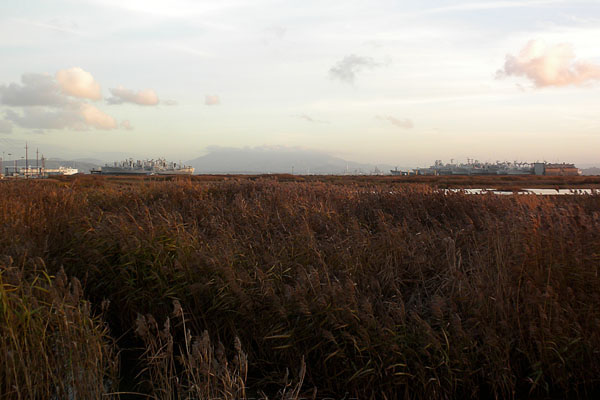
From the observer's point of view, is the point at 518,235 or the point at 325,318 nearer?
the point at 325,318

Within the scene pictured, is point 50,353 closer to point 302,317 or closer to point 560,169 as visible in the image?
point 302,317

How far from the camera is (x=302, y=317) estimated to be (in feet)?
18.1

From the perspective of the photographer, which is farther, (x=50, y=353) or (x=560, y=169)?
(x=560, y=169)

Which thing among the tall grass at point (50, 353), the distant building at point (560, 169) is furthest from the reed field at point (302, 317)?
the distant building at point (560, 169)

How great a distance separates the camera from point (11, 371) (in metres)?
4.39

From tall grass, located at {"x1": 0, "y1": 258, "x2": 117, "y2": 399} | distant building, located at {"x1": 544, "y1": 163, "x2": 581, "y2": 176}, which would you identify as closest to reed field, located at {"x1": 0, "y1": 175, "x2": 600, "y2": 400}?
tall grass, located at {"x1": 0, "y1": 258, "x2": 117, "y2": 399}

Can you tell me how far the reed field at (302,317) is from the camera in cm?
463

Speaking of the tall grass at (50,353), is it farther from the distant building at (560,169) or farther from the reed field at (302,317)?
the distant building at (560,169)

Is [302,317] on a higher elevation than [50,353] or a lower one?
higher

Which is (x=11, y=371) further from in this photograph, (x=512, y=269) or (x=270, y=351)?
(x=512, y=269)

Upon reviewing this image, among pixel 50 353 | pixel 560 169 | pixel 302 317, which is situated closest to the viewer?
pixel 50 353

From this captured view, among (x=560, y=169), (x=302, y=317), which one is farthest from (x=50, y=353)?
(x=560, y=169)

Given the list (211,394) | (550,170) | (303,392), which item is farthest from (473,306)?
(550,170)

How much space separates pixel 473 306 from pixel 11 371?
5095 millimetres
